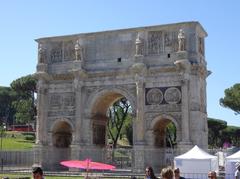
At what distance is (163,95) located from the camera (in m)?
36.7

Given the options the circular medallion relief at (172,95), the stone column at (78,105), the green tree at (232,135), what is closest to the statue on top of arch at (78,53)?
the stone column at (78,105)

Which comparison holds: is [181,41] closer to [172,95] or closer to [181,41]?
[181,41]

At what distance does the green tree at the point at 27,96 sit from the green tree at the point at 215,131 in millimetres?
32692

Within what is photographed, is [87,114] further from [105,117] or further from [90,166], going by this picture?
[90,166]

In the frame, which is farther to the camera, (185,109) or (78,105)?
(78,105)

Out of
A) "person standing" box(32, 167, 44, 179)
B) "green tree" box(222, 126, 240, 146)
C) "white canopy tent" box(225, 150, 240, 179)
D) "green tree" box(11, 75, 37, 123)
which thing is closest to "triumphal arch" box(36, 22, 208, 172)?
"white canopy tent" box(225, 150, 240, 179)

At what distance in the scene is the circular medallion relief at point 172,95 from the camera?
3616 cm

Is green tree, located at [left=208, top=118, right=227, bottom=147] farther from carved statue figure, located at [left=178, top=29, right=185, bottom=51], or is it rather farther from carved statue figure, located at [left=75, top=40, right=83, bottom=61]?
carved statue figure, located at [left=178, top=29, right=185, bottom=51]

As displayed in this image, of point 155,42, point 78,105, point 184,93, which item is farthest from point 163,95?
point 78,105

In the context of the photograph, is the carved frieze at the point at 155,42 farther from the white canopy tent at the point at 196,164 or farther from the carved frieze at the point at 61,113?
the white canopy tent at the point at 196,164

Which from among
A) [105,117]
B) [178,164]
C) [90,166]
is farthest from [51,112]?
[90,166]

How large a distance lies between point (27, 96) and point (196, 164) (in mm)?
63823

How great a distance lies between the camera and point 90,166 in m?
15.4

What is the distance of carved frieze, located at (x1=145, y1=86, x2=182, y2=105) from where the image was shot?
119 feet
